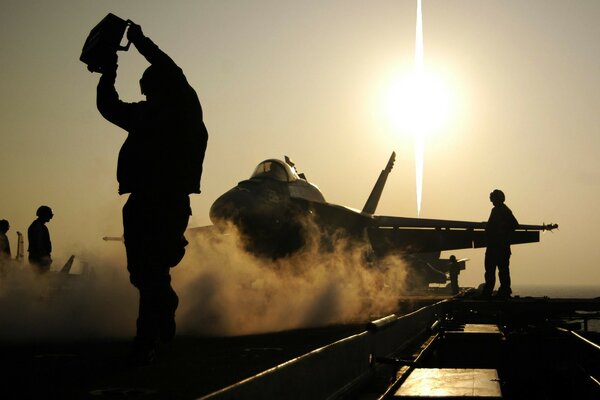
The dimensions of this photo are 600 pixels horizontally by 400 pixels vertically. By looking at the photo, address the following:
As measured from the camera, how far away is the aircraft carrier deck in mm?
4691

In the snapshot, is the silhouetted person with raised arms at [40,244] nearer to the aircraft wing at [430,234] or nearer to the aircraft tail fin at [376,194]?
the aircraft wing at [430,234]

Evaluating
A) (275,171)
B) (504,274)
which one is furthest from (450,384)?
(275,171)

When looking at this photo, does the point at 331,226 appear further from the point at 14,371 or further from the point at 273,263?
the point at 14,371

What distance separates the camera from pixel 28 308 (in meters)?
10.9

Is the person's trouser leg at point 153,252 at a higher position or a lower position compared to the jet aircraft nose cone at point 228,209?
lower

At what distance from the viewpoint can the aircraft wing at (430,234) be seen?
112ft

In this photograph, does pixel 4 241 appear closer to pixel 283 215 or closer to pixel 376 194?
pixel 283 215

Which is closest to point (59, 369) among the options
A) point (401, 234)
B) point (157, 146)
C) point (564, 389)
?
point (157, 146)

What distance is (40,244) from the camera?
13.7m

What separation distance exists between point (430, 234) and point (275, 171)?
18.0 m

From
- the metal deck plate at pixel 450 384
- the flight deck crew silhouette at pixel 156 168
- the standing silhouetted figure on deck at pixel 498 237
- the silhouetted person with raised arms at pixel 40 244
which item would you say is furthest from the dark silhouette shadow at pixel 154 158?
the standing silhouetted figure on deck at pixel 498 237

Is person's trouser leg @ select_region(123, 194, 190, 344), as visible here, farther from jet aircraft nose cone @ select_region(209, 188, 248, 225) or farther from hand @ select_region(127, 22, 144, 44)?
jet aircraft nose cone @ select_region(209, 188, 248, 225)

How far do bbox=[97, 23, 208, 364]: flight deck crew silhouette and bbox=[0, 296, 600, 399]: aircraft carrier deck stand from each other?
2.15 feet

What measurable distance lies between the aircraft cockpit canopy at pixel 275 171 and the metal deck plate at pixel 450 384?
535 inches
